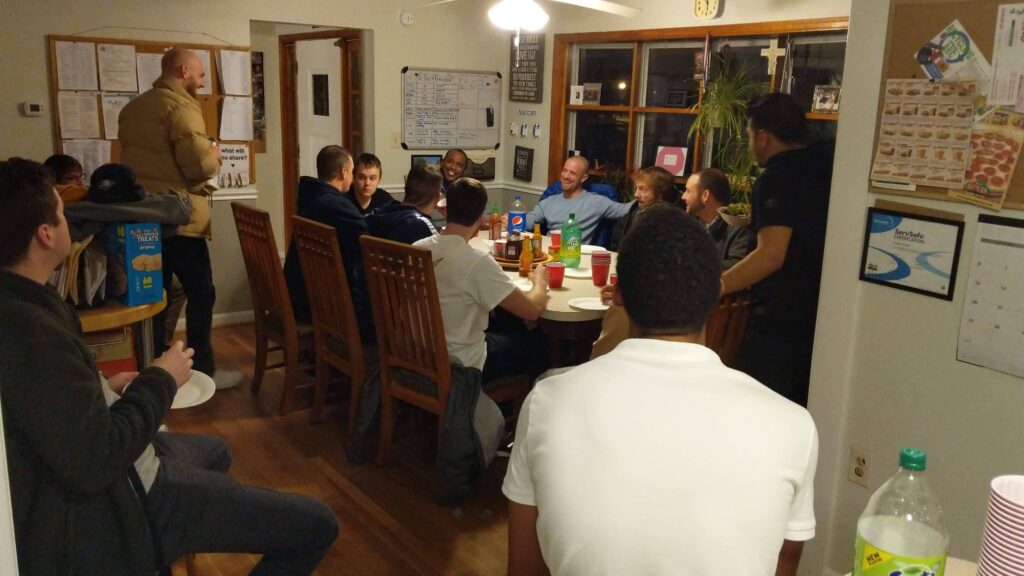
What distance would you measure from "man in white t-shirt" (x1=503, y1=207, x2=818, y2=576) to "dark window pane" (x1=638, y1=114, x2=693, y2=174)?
386cm

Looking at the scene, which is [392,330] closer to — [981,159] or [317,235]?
[317,235]

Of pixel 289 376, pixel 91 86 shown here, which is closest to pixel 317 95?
pixel 91 86

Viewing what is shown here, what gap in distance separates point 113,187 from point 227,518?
1.26 meters

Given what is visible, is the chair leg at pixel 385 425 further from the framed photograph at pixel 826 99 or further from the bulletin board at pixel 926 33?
the framed photograph at pixel 826 99

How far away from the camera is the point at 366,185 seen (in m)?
4.23

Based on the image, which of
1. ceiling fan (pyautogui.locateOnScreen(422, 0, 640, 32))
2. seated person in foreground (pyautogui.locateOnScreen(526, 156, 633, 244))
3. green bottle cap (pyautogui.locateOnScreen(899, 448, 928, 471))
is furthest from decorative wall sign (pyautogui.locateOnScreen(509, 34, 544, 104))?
green bottle cap (pyautogui.locateOnScreen(899, 448, 928, 471))

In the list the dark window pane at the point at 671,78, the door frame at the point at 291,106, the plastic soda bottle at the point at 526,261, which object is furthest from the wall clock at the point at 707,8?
the door frame at the point at 291,106

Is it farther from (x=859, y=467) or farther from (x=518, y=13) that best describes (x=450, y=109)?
(x=859, y=467)

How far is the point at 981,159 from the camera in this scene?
6.11 ft

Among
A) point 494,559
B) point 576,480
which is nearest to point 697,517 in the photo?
point 576,480

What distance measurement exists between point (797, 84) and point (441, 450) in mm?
2735


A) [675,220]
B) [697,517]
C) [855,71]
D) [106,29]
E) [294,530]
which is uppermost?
[106,29]

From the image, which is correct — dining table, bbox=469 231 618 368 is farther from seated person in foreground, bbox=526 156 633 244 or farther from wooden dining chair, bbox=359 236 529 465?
seated person in foreground, bbox=526 156 633 244

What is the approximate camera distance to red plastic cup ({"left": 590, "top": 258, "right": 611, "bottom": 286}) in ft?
10.7
